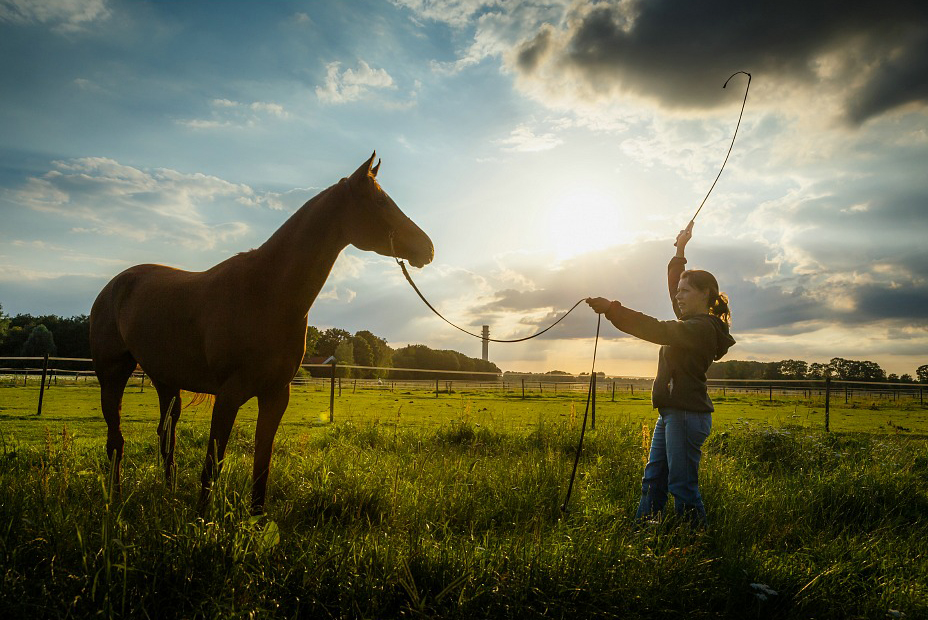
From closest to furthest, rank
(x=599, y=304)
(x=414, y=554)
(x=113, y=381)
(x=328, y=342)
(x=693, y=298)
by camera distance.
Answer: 1. (x=414, y=554)
2. (x=599, y=304)
3. (x=693, y=298)
4. (x=113, y=381)
5. (x=328, y=342)

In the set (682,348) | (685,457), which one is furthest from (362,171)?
(685,457)

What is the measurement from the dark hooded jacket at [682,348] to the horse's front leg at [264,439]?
2390 mm

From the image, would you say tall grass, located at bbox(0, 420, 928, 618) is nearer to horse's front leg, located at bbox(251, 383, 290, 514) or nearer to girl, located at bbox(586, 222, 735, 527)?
horse's front leg, located at bbox(251, 383, 290, 514)

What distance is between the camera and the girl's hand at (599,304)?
11.3 feet

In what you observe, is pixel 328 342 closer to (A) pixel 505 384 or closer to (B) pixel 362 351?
(B) pixel 362 351

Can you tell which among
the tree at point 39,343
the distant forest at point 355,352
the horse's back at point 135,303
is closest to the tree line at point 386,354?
the distant forest at point 355,352

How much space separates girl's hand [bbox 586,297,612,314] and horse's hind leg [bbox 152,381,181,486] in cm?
287

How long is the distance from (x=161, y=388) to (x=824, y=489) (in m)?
6.76

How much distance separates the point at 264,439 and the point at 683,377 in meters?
2.99

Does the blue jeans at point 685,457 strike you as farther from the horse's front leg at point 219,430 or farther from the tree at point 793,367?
the tree at point 793,367

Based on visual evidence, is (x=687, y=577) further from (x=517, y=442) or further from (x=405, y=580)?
(x=517, y=442)

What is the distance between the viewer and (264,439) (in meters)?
3.55

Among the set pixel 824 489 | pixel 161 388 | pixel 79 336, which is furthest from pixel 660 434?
pixel 79 336

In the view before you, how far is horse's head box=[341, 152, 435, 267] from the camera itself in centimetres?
358
